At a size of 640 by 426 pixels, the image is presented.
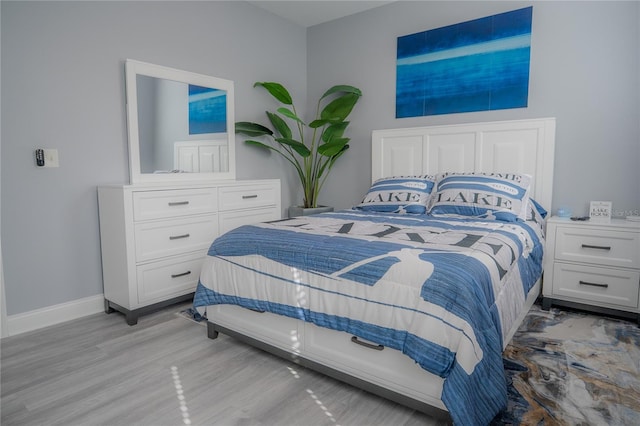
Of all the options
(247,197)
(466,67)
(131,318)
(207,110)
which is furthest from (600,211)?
(131,318)

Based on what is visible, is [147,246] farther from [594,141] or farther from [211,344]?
[594,141]

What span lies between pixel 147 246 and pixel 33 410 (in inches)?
45.5

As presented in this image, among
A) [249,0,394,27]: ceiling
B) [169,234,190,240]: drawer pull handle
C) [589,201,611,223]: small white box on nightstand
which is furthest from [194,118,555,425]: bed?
[249,0,394,27]: ceiling

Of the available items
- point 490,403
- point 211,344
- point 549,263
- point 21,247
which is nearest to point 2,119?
point 21,247

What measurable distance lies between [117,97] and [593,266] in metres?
3.52

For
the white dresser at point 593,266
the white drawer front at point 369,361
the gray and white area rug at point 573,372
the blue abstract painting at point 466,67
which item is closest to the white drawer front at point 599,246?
the white dresser at point 593,266

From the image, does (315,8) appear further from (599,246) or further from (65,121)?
(599,246)

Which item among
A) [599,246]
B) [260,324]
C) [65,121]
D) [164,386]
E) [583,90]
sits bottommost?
[164,386]

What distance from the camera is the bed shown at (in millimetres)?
1395

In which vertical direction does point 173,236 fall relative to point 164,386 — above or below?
above

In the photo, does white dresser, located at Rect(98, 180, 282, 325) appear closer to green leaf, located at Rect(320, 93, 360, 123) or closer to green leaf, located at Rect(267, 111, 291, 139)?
green leaf, located at Rect(267, 111, 291, 139)

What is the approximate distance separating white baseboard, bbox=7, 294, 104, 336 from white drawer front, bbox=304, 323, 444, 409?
177cm

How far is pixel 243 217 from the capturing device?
10.9ft

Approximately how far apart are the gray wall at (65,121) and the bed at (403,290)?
→ 1099mm
